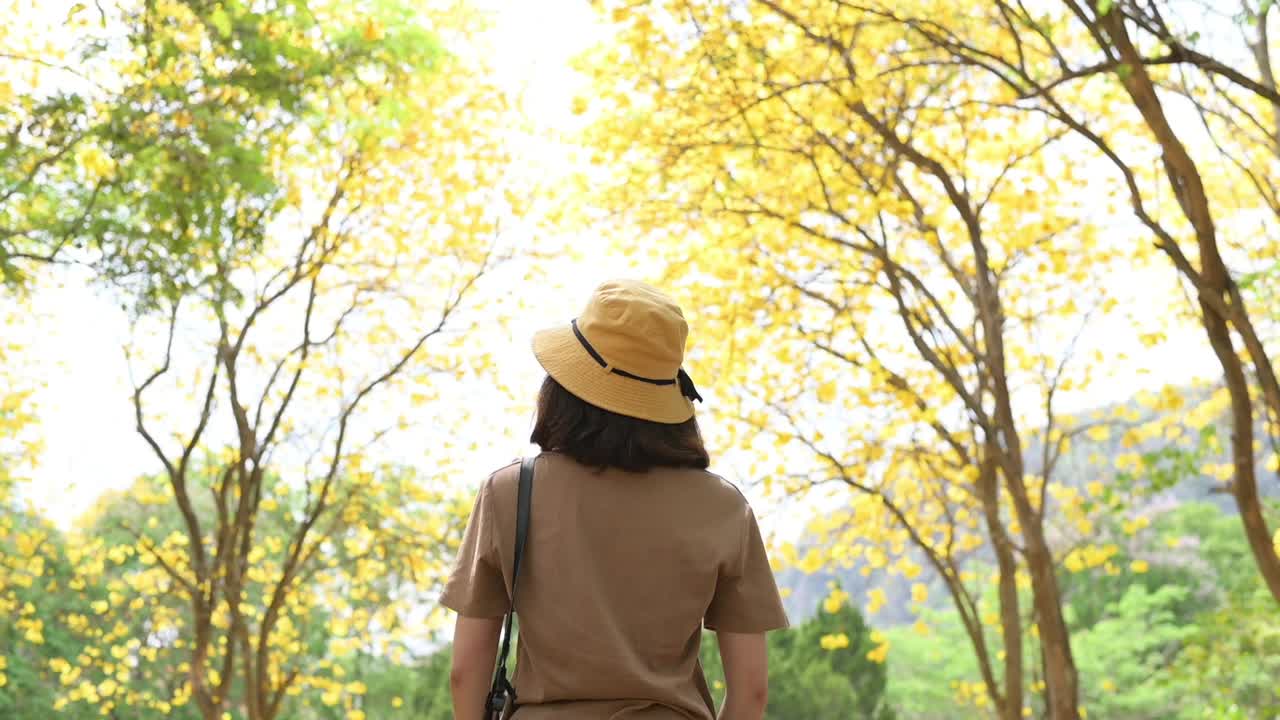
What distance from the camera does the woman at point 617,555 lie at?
153 centimetres

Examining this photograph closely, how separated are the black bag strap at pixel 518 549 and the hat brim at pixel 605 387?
0.40 feet

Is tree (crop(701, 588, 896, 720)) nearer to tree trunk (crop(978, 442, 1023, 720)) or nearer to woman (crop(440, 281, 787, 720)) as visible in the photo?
tree trunk (crop(978, 442, 1023, 720))

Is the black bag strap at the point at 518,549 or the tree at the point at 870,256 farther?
the tree at the point at 870,256

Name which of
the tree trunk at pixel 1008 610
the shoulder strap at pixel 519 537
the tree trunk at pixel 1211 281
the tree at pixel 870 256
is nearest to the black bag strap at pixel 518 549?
the shoulder strap at pixel 519 537

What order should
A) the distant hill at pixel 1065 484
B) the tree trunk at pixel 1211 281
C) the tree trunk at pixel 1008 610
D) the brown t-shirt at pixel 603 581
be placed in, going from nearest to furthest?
the brown t-shirt at pixel 603 581 → the tree trunk at pixel 1211 281 → the tree trunk at pixel 1008 610 → the distant hill at pixel 1065 484

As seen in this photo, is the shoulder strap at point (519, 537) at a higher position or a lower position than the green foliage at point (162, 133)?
lower

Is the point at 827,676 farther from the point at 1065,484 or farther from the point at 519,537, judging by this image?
the point at 519,537

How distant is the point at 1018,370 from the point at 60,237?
17.4 feet

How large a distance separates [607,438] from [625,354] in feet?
0.42

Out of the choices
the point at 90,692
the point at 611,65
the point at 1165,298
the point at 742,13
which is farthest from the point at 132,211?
the point at 90,692

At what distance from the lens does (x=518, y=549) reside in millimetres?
1541

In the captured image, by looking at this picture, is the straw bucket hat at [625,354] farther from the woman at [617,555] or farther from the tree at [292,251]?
the tree at [292,251]

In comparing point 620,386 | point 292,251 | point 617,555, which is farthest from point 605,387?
point 292,251

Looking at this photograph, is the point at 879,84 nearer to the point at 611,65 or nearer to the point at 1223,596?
the point at 611,65
